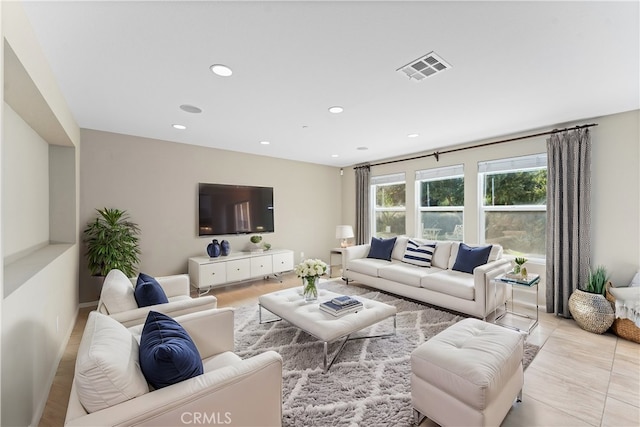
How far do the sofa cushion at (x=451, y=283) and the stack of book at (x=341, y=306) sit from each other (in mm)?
1316

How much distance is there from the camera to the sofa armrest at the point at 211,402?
3.41ft

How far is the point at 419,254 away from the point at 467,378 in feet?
9.34

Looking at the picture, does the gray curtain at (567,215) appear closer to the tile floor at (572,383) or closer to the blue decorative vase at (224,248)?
the tile floor at (572,383)

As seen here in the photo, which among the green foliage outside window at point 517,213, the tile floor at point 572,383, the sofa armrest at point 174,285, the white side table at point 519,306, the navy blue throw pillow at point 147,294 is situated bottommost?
the tile floor at point 572,383

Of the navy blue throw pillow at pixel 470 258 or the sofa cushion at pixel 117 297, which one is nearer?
the sofa cushion at pixel 117 297

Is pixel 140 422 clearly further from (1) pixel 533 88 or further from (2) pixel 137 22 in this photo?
(1) pixel 533 88

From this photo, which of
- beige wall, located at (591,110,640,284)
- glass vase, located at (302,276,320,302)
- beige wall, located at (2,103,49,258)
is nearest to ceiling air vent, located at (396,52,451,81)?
glass vase, located at (302,276,320,302)

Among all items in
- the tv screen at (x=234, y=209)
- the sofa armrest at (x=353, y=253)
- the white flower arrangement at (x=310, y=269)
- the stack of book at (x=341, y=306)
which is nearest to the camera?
the stack of book at (x=341, y=306)

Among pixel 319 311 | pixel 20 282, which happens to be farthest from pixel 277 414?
pixel 20 282

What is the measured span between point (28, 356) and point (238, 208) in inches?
134

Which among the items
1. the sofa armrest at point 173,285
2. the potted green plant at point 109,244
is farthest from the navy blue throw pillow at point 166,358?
the potted green plant at point 109,244

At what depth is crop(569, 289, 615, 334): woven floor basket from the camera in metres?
2.84

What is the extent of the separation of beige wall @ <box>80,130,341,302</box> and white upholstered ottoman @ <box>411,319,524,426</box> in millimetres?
3944

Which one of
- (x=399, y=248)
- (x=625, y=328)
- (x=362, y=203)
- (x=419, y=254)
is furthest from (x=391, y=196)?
(x=625, y=328)
